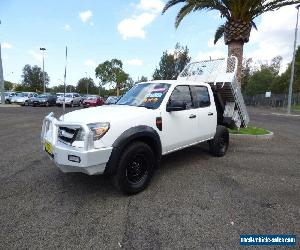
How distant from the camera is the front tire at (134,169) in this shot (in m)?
4.43

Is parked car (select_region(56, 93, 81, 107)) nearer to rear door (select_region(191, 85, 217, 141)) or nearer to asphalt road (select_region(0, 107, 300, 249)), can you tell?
asphalt road (select_region(0, 107, 300, 249))

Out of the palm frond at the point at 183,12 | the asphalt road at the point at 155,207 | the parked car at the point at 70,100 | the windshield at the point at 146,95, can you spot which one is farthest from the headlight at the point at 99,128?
the parked car at the point at 70,100

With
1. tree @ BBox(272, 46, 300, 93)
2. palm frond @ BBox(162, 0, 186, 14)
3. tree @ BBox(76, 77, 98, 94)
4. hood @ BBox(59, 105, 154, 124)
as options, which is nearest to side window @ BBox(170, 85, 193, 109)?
hood @ BBox(59, 105, 154, 124)

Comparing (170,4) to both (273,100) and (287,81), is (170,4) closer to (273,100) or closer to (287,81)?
(273,100)

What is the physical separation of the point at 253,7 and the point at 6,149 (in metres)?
10.7

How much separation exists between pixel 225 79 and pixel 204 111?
1.73 m

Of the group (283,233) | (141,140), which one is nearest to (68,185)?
(141,140)

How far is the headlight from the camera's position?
420 cm

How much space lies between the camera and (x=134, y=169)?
4742mm

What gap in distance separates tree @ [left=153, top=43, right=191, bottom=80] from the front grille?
38406mm

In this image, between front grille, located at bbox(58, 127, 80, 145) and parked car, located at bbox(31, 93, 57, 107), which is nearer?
front grille, located at bbox(58, 127, 80, 145)

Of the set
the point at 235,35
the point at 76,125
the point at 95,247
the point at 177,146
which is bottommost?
the point at 95,247

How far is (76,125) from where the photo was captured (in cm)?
423

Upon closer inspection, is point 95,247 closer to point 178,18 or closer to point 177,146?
point 177,146
